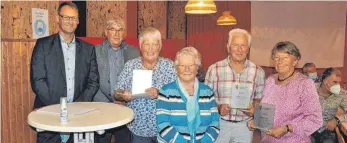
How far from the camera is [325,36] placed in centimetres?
920

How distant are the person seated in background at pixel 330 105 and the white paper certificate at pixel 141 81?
2116mm

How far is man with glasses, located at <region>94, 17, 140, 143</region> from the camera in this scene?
120 inches

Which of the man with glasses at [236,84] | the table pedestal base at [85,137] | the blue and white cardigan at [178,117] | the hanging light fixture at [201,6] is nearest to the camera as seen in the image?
the blue and white cardigan at [178,117]

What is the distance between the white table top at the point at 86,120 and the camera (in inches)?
79.6

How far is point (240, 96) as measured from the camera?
8.42 ft

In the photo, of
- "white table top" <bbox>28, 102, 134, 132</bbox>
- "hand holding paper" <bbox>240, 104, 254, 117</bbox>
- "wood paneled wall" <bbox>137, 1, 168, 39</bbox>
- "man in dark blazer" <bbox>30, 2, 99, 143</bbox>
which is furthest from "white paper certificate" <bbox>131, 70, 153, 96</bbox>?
"wood paneled wall" <bbox>137, 1, 168, 39</bbox>

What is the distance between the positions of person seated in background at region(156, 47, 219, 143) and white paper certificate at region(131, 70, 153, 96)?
9.0 inches

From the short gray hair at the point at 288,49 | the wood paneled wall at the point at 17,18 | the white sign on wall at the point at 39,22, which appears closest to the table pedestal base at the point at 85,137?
the short gray hair at the point at 288,49

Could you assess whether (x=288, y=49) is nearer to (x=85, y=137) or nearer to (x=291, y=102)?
(x=291, y=102)

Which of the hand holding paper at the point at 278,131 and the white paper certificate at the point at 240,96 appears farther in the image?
the white paper certificate at the point at 240,96

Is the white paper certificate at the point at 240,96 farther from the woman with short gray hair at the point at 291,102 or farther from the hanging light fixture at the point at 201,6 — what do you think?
the hanging light fixture at the point at 201,6

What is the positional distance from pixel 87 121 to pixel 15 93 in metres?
1.67

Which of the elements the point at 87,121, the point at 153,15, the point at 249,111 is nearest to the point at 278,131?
the point at 249,111

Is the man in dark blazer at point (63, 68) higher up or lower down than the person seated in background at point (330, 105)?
higher up
